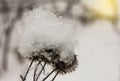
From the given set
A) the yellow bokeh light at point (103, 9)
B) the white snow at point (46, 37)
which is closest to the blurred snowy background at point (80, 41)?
the yellow bokeh light at point (103, 9)

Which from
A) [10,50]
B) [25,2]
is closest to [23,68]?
[10,50]

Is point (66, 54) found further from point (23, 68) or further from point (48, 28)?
point (23, 68)

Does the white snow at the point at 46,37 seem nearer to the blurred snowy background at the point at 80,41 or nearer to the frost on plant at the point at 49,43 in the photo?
the frost on plant at the point at 49,43

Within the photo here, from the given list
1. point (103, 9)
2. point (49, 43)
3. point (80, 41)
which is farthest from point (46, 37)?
point (103, 9)

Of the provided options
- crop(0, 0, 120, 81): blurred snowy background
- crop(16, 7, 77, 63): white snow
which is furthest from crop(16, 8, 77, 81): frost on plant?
crop(0, 0, 120, 81): blurred snowy background

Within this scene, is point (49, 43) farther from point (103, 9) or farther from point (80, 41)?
point (103, 9)
